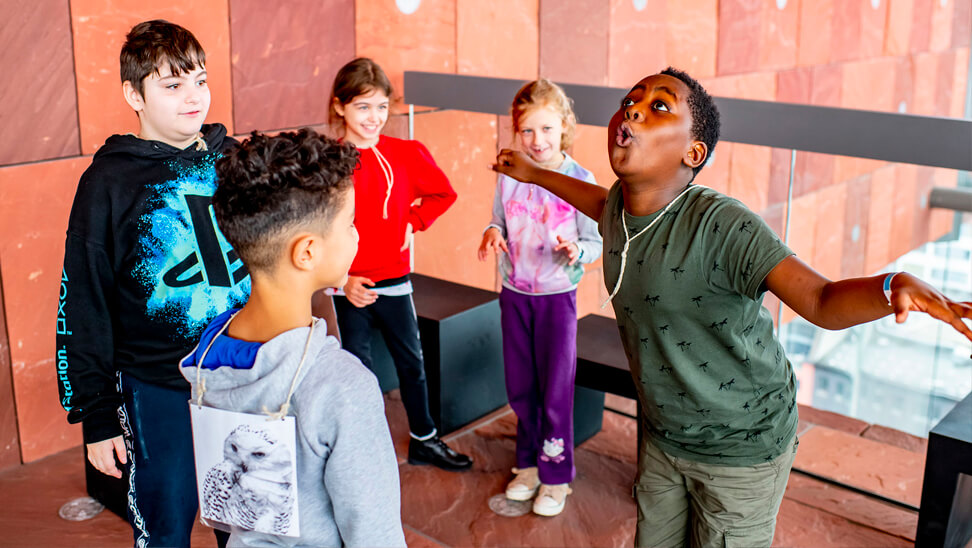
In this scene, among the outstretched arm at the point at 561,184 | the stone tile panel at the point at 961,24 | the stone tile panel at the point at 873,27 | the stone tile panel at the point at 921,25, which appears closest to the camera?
the outstretched arm at the point at 561,184

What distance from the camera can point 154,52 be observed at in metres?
1.65

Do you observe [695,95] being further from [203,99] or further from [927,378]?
[927,378]

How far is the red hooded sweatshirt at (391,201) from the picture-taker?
8.36ft

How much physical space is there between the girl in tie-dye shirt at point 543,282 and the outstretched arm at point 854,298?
3.55ft

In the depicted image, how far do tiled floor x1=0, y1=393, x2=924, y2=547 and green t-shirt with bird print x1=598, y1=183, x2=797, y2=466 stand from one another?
94 centimetres

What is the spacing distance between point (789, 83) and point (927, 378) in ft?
9.39

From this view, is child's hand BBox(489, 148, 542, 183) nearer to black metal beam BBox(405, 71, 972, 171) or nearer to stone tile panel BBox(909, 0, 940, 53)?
black metal beam BBox(405, 71, 972, 171)

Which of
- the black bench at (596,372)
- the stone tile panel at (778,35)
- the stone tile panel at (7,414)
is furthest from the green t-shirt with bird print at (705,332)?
the stone tile panel at (778,35)

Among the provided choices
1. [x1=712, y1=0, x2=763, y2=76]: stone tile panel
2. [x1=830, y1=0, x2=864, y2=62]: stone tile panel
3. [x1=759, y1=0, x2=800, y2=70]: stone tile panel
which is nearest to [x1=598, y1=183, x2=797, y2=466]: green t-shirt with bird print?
[x1=712, y1=0, x2=763, y2=76]: stone tile panel

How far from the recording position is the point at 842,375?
7.84 meters

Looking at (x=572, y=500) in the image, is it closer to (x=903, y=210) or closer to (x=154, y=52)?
(x=154, y=52)

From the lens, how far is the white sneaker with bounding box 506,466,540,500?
103 inches

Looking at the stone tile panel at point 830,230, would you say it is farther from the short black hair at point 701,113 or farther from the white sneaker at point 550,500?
Result: the short black hair at point 701,113

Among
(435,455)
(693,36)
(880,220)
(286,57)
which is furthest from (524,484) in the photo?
(880,220)
